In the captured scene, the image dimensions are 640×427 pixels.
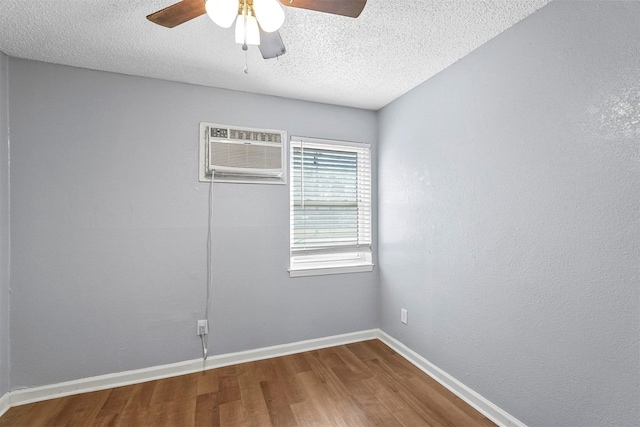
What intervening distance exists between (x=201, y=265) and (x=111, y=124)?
1304 millimetres

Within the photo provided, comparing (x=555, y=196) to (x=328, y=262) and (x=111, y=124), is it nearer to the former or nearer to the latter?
(x=328, y=262)

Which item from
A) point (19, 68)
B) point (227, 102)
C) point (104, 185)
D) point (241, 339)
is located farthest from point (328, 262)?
point (19, 68)

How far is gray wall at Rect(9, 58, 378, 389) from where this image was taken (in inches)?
77.3

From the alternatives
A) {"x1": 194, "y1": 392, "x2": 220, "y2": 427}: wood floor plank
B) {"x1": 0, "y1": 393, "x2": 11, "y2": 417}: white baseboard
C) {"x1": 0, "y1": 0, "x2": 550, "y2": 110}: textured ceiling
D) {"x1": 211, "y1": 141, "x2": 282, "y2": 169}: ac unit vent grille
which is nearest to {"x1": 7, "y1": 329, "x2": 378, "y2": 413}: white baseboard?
{"x1": 0, "y1": 393, "x2": 11, "y2": 417}: white baseboard

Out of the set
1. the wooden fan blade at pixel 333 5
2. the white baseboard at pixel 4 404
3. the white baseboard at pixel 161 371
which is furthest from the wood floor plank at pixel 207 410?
the wooden fan blade at pixel 333 5

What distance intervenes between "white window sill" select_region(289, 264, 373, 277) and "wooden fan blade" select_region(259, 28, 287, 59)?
181 centimetres

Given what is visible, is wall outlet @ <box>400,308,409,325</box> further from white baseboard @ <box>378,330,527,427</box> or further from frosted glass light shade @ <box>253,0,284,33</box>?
frosted glass light shade @ <box>253,0,284,33</box>

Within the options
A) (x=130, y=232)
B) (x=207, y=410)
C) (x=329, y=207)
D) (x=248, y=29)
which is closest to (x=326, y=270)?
(x=329, y=207)

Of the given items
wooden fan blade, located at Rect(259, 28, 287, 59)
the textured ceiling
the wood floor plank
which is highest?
the textured ceiling

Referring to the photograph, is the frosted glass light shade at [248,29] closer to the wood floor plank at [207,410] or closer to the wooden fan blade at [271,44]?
the wooden fan blade at [271,44]

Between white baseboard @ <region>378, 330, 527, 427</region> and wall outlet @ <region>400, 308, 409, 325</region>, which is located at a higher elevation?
wall outlet @ <region>400, 308, 409, 325</region>

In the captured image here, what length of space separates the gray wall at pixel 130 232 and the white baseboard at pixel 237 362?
58mm

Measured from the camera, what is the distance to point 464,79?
195 cm

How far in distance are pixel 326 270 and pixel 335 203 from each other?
69cm
